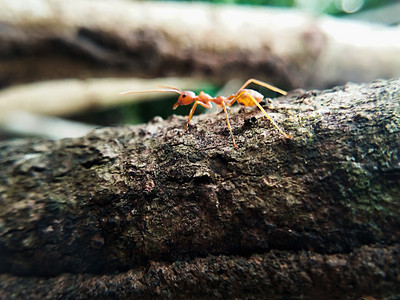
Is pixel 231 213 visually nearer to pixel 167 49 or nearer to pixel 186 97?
pixel 186 97

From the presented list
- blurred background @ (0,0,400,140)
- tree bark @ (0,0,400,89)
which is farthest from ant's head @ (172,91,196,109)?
tree bark @ (0,0,400,89)

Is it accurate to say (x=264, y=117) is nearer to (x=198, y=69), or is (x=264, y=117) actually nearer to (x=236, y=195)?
(x=236, y=195)

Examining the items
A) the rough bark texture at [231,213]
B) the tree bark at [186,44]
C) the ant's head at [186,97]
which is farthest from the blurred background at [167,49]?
the rough bark texture at [231,213]

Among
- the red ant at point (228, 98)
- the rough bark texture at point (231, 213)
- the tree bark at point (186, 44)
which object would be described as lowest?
the rough bark texture at point (231, 213)

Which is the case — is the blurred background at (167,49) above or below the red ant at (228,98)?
above

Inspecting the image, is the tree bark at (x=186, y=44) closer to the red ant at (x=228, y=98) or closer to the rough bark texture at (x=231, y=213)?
the red ant at (x=228, y=98)

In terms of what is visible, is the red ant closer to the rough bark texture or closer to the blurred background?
the rough bark texture
